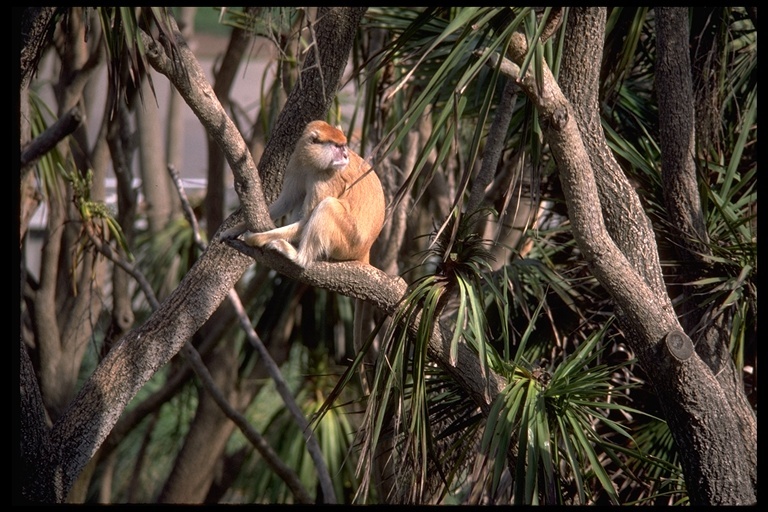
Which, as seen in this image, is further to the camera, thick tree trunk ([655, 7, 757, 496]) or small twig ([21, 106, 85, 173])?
thick tree trunk ([655, 7, 757, 496])

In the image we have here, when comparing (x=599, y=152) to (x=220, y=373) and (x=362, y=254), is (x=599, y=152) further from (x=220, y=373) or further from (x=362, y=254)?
(x=220, y=373)

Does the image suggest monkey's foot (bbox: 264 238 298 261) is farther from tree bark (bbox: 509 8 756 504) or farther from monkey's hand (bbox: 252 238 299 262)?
tree bark (bbox: 509 8 756 504)

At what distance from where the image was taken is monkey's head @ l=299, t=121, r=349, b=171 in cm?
417

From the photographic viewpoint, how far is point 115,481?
8.97 meters

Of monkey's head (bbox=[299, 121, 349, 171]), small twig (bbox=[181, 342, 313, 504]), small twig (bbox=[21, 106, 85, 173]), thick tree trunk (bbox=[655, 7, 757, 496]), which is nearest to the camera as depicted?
small twig (bbox=[21, 106, 85, 173])

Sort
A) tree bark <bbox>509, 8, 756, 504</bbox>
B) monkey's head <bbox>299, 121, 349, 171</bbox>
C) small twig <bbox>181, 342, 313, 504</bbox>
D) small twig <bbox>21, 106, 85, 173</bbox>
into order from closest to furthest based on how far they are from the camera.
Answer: small twig <bbox>21, 106, 85, 173</bbox> → tree bark <bbox>509, 8, 756, 504</bbox> → monkey's head <bbox>299, 121, 349, 171</bbox> → small twig <bbox>181, 342, 313, 504</bbox>

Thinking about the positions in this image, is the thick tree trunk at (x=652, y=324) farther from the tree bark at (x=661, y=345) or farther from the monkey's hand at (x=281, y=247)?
the monkey's hand at (x=281, y=247)

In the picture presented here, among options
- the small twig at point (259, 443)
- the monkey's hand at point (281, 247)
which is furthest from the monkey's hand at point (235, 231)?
the small twig at point (259, 443)

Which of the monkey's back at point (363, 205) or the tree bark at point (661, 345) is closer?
Answer: the tree bark at point (661, 345)

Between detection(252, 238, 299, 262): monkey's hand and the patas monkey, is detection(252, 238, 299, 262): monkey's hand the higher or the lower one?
the lower one

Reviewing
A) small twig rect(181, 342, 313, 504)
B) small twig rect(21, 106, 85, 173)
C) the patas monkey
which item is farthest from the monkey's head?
small twig rect(181, 342, 313, 504)

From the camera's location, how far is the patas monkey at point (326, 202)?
4000mm

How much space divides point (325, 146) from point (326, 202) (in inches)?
10.6

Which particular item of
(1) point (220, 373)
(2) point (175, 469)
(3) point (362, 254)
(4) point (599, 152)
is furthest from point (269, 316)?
(4) point (599, 152)
